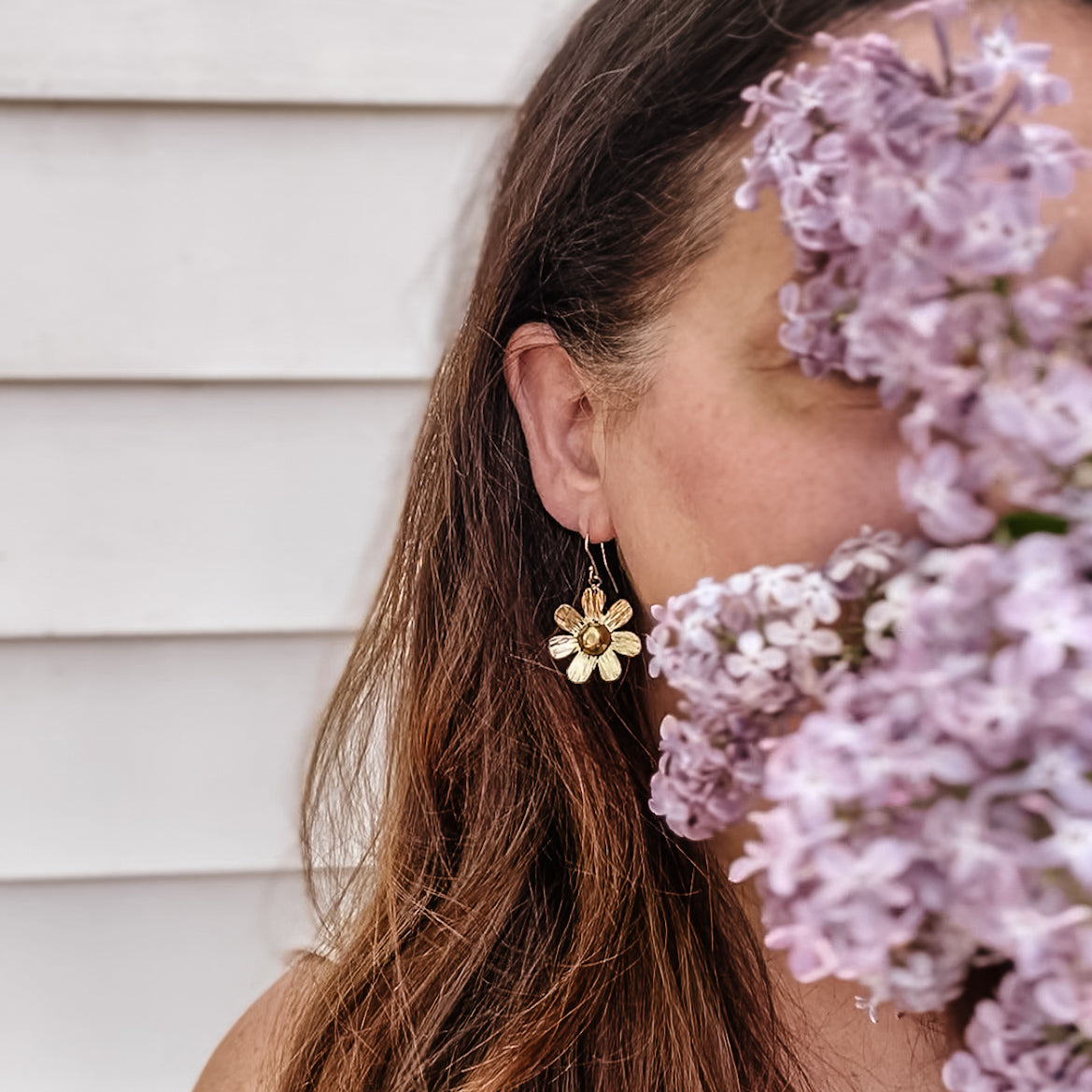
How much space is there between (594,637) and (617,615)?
3 cm

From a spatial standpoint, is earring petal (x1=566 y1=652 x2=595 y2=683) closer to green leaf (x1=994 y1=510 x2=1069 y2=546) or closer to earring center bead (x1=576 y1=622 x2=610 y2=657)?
earring center bead (x1=576 y1=622 x2=610 y2=657)

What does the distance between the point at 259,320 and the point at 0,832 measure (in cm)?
72

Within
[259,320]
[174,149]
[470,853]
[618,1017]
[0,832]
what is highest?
[174,149]

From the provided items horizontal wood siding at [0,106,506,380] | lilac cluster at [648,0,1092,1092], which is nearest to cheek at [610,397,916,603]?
lilac cluster at [648,0,1092,1092]

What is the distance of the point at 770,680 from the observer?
553 millimetres

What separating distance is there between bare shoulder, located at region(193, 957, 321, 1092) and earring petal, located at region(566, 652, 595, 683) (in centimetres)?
54

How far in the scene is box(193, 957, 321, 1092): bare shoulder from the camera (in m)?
1.26

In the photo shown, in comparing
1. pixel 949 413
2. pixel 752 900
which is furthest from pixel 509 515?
pixel 949 413

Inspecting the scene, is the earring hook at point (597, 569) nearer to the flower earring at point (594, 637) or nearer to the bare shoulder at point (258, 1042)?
the flower earring at point (594, 637)

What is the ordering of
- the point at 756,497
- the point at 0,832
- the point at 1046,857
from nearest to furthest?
the point at 1046,857 < the point at 756,497 < the point at 0,832

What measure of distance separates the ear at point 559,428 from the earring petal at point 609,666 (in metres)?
0.12

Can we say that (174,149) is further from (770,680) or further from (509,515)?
(770,680)

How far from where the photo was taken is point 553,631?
3.73 ft

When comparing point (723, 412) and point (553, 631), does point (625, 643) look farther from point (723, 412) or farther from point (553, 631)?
point (723, 412)
